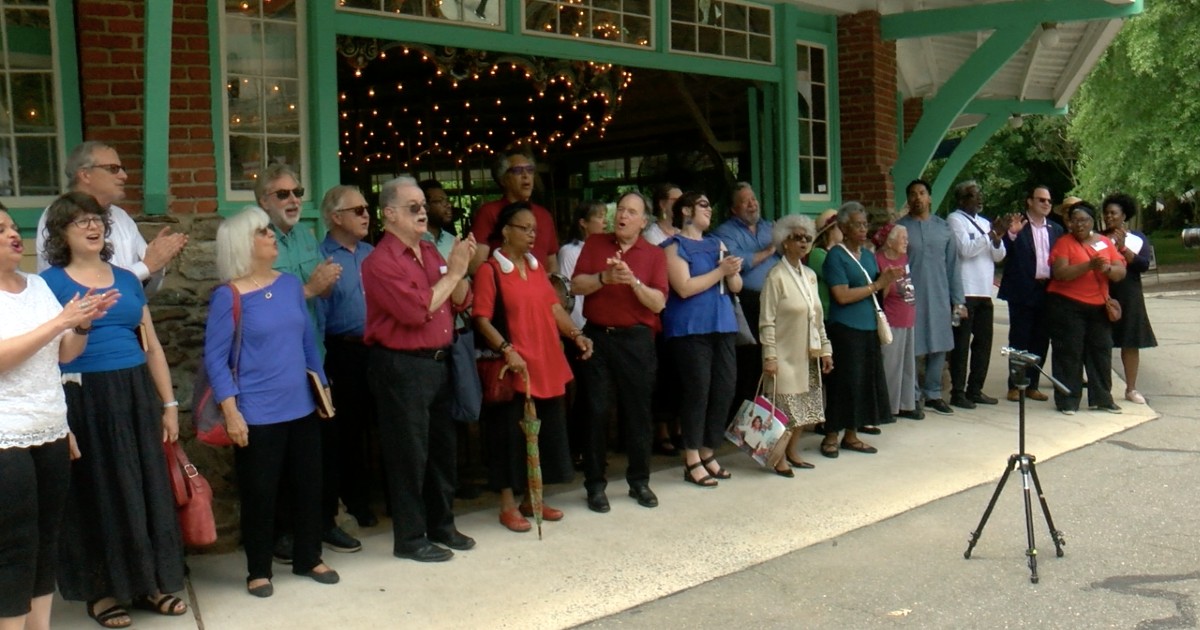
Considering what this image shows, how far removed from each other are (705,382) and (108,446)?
129 inches

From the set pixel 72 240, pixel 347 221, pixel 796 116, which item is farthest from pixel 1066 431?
pixel 72 240

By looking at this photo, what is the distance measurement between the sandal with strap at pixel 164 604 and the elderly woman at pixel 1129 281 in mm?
7561

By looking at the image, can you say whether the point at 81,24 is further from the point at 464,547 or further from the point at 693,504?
the point at 693,504

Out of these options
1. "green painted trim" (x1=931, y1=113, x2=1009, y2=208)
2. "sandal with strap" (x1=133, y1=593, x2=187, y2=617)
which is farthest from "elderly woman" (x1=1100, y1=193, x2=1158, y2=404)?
"sandal with strap" (x1=133, y1=593, x2=187, y2=617)

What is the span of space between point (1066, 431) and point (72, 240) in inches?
271

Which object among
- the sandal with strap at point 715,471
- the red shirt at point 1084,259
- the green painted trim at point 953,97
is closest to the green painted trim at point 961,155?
the green painted trim at point 953,97

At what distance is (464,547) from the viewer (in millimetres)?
5367

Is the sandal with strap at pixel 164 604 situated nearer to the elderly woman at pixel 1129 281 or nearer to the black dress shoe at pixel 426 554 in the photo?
the black dress shoe at pixel 426 554

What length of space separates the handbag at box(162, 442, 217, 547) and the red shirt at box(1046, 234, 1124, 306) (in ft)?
22.4

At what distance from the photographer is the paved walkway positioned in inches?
180

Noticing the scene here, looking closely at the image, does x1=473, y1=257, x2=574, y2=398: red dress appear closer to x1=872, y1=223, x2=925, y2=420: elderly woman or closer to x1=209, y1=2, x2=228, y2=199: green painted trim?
x1=209, y1=2, x2=228, y2=199: green painted trim

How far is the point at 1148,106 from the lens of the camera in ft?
80.1

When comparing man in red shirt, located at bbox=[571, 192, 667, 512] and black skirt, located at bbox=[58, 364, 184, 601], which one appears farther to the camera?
man in red shirt, located at bbox=[571, 192, 667, 512]

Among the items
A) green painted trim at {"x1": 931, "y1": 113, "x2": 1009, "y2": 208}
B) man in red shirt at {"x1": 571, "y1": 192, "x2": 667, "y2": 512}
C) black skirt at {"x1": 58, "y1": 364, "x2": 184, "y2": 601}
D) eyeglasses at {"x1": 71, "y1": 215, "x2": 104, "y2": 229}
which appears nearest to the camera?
eyeglasses at {"x1": 71, "y1": 215, "x2": 104, "y2": 229}
